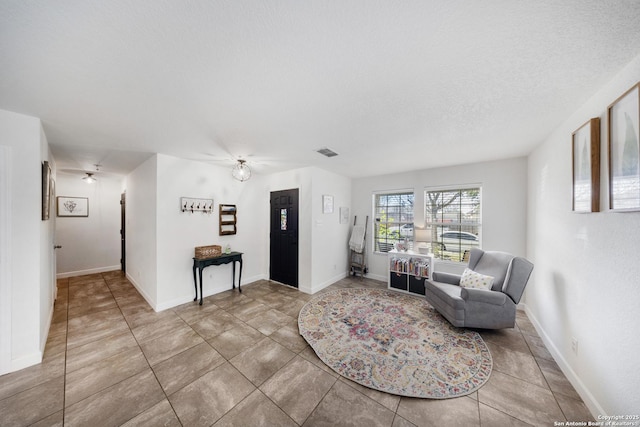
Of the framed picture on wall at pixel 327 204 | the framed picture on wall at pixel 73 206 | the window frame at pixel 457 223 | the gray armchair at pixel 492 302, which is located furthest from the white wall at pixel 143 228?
the window frame at pixel 457 223

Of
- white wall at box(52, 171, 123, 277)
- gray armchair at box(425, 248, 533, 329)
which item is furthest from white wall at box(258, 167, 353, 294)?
white wall at box(52, 171, 123, 277)

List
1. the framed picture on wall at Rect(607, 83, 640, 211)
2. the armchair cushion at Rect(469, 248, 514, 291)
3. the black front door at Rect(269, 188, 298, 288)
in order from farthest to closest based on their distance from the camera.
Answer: the black front door at Rect(269, 188, 298, 288)
the armchair cushion at Rect(469, 248, 514, 291)
the framed picture on wall at Rect(607, 83, 640, 211)

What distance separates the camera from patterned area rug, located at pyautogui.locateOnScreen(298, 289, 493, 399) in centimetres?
193

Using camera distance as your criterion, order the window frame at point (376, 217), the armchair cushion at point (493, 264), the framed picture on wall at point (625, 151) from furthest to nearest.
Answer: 1. the window frame at point (376, 217)
2. the armchair cushion at point (493, 264)
3. the framed picture on wall at point (625, 151)

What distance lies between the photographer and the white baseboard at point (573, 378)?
63.1 inches

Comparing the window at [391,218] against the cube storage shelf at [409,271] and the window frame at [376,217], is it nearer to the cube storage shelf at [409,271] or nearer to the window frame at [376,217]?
the window frame at [376,217]

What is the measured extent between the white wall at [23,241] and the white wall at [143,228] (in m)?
1.22

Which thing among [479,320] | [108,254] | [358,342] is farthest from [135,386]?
[108,254]

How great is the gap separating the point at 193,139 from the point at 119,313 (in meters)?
2.90

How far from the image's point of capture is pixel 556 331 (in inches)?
89.8

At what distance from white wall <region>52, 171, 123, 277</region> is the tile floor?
128 inches

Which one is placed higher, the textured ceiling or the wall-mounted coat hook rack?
the textured ceiling

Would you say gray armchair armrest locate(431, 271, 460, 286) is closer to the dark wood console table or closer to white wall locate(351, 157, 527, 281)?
white wall locate(351, 157, 527, 281)

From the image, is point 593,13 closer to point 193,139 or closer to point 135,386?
point 193,139
